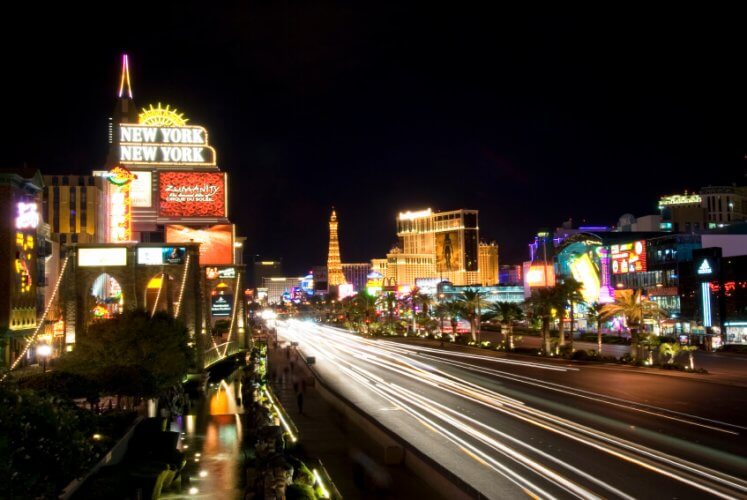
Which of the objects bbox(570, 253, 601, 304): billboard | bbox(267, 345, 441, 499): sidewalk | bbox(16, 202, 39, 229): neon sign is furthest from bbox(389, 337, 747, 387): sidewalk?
bbox(570, 253, 601, 304): billboard

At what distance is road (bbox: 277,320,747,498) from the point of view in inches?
725

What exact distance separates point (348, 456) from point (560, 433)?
739cm

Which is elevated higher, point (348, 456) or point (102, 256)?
point (102, 256)

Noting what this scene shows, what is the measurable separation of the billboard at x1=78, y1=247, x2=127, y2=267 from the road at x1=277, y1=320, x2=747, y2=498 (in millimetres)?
16877

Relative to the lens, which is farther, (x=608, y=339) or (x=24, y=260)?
(x=608, y=339)

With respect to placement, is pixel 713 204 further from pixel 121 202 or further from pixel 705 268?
pixel 121 202

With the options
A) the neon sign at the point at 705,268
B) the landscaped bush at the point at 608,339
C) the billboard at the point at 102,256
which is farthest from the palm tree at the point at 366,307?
the billboard at the point at 102,256

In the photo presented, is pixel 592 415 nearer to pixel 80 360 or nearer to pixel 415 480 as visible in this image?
pixel 415 480

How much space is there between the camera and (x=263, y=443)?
60.6 ft

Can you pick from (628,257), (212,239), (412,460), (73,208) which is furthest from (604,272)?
(412,460)

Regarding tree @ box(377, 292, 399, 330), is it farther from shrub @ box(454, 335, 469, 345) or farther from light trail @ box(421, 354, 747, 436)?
light trail @ box(421, 354, 747, 436)

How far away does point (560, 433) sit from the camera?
25375 mm

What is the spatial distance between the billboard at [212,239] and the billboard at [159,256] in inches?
1362

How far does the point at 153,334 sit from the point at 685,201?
15815 centimetres
